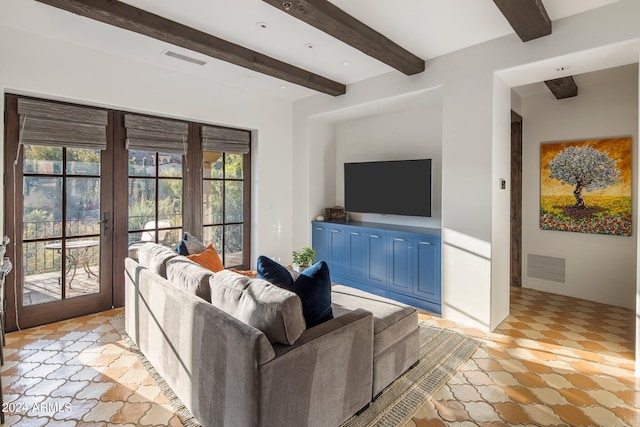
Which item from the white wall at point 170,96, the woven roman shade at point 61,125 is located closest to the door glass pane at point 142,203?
the woven roman shade at point 61,125

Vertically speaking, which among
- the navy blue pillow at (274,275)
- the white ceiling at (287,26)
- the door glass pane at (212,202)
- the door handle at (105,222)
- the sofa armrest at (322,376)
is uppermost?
the white ceiling at (287,26)

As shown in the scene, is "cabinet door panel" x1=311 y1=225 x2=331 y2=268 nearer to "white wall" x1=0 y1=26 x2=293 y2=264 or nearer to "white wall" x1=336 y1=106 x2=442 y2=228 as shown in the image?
"white wall" x1=0 y1=26 x2=293 y2=264

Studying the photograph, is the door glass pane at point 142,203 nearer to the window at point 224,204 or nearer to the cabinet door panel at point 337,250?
the window at point 224,204

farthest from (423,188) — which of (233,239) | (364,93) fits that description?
(233,239)

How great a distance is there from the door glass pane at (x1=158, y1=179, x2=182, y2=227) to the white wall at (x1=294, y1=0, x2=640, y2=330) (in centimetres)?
297

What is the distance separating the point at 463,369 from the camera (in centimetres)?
263

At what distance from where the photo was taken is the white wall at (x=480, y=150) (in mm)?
3067

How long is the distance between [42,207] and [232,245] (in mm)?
2149

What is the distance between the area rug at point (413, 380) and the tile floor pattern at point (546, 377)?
7 centimetres

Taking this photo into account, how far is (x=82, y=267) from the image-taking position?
11.8 feet

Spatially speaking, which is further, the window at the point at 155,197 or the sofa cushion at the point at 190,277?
Result: the window at the point at 155,197

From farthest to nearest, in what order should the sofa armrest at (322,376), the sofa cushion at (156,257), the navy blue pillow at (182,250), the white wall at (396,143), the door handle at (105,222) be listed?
the white wall at (396,143), the door handle at (105,222), the navy blue pillow at (182,250), the sofa cushion at (156,257), the sofa armrest at (322,376)

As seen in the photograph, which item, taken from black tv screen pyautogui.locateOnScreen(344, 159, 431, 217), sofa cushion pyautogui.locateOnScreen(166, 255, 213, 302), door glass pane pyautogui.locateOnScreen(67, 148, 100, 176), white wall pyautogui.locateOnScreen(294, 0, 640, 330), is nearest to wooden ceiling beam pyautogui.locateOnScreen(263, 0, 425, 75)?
white wall pyautogui.locateOnScreen(294, 0, 640, 330)

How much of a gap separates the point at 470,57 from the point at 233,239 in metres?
3.59
